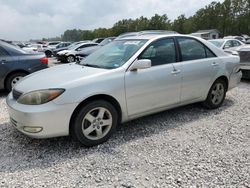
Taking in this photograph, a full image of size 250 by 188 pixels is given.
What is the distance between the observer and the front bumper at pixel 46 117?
3.17 m

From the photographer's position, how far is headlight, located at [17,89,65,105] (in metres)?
3.24

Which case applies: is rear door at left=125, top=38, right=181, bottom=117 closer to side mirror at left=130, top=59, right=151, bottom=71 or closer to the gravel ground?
side mirror at left=130, top=59, right=151, bottom=71

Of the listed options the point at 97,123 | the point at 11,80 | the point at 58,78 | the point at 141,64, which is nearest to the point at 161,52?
the point at 141,64

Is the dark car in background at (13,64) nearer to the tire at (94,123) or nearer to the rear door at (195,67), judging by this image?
the tire at (94,123)

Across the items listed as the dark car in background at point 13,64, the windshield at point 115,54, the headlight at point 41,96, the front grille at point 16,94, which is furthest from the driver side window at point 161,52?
the dark car in background at point 13,64

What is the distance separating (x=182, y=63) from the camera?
14.4 ft

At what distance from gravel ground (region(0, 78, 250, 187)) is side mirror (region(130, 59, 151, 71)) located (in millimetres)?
1050

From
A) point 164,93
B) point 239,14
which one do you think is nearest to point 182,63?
point 164,93

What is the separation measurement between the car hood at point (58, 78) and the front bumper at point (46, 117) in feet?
0.91

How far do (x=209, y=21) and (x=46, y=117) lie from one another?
62849mm

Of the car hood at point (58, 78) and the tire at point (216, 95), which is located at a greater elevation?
the car hood at point (58, 78)

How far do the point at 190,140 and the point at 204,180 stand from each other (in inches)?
39.2

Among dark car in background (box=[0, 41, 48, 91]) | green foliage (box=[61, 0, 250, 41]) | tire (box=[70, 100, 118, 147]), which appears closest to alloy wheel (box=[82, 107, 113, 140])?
tire (box=[70, 100, 118, 147])

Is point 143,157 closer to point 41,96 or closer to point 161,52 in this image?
point 41,96
